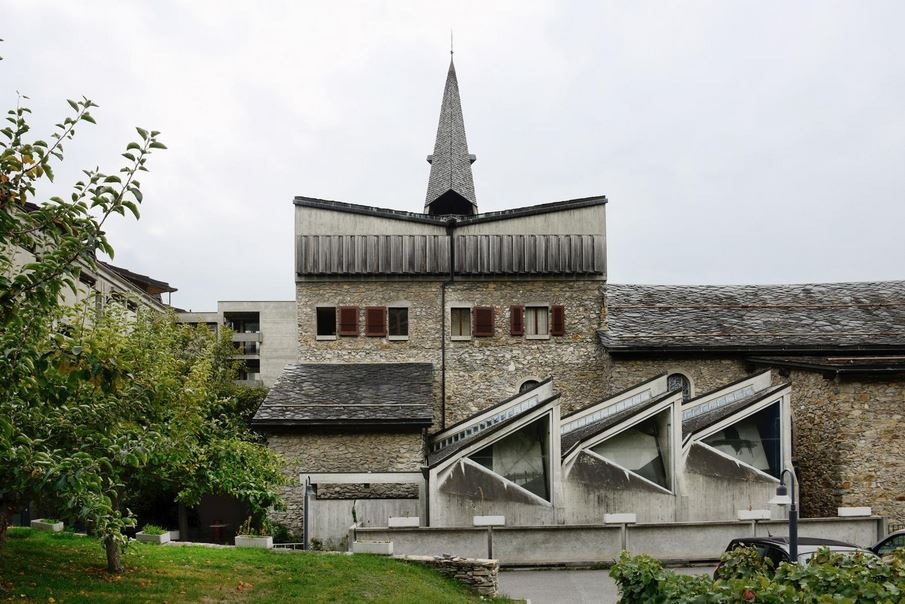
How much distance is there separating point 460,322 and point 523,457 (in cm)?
734

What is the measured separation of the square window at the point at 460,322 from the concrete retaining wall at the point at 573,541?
9.82 meters

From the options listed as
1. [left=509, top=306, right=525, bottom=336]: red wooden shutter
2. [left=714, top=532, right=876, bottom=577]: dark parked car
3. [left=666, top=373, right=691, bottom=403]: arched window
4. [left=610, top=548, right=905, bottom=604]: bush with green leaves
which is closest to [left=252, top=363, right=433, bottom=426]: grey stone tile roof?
[left=509, top=306, right=525, bottom=336]: red wooden shutter

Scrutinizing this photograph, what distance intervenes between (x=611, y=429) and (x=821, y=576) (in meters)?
11.9

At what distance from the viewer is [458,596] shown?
12727 mm

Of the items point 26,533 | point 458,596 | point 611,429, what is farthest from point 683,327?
point 26,533

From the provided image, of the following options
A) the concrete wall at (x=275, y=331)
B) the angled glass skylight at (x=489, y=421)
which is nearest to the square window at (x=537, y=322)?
the angled glass skylight at (x=489, y=421)

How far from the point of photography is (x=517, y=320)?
Answer: 25328 mm

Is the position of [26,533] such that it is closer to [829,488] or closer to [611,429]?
[611,429]

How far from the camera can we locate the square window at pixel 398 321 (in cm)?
2544

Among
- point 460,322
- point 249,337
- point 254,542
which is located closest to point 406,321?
point 460,322

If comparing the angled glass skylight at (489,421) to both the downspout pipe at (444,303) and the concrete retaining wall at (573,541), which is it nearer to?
the downspout pipe at (444,303)

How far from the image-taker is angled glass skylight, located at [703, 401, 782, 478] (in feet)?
65.5

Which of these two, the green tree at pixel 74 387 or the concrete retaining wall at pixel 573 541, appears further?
the concrete retaining wall at pixel 573 541

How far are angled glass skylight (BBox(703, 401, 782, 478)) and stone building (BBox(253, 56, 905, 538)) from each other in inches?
2.1
